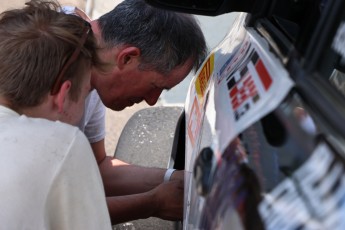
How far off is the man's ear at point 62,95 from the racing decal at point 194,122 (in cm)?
36

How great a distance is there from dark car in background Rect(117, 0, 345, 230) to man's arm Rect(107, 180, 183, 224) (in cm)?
56

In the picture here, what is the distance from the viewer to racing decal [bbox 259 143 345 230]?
83 centimetres

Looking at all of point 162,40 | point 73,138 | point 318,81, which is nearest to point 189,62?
point 162,40

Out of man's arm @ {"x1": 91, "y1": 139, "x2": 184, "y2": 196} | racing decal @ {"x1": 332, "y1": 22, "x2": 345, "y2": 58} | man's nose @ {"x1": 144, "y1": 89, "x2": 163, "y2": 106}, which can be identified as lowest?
man's arm @ {"x1": 91, "y1": 139, "x2": 184, "y2": 196}

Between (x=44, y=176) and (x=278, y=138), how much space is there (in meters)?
0.55

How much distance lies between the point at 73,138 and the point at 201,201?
1.10 ft

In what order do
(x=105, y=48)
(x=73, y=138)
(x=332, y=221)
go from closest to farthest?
(x=332, y=221)
(x=73, y=138)
(x=105, y=48)

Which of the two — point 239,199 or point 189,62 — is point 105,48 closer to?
point 189,62

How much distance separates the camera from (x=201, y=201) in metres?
1.29

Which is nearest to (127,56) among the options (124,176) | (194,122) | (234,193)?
(194,122)

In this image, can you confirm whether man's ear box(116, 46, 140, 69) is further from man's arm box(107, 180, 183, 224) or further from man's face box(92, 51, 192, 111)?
man's arm box(107, 180, 183, 224)

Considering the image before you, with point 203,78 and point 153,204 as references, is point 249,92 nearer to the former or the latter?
point 203,78

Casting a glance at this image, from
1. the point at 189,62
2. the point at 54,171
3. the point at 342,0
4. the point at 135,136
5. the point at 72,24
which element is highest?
the point at 342,0

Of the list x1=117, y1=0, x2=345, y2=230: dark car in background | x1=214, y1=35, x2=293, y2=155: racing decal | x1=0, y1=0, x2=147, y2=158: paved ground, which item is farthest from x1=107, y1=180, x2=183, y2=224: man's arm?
x1=0, y1=0, x2=147, y2=158: paved ground
